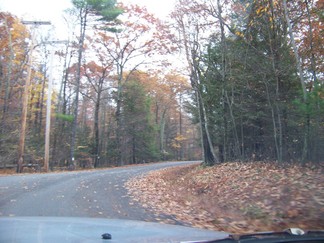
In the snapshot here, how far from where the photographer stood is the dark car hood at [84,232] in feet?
10.5

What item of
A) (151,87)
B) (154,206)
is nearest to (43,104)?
(151,87)

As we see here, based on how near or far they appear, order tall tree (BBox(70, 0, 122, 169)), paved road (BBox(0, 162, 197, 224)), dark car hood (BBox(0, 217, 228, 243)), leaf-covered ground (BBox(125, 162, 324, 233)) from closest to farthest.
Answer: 1. dark car hood (BBox(0, 217, 228, 243))
2. leaf-covered ground (BBox(125, 162, 324, 233))
3. paved road (BBox(0, 162, 197, 224))
4. tall tree (BBox(70, 0, 122, 169))

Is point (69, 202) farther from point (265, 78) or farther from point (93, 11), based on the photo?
point (93, 11)

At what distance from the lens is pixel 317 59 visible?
1404 cm

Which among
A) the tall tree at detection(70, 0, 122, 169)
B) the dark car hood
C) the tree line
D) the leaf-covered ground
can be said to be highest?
the tall tree at detection(70, 0, 122, 169)

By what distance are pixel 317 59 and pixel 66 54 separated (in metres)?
29.7

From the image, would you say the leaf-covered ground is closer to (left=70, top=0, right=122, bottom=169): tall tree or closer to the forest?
the forest

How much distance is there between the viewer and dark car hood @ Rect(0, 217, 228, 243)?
10.5 ft

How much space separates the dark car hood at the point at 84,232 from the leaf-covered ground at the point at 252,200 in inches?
112

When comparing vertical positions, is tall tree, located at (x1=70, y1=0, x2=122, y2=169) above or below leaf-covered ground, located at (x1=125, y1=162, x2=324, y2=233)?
above

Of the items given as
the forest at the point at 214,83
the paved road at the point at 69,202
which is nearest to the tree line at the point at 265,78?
the forest at the point at 214,83

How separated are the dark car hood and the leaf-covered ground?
284 centimetres

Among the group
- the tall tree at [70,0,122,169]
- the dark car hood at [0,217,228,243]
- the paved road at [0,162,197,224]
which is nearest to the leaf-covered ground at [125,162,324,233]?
the paved road at [0,162,197,224]

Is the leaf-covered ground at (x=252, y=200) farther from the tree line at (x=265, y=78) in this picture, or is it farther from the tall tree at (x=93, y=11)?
the tall tree at (x=93, y=11)
